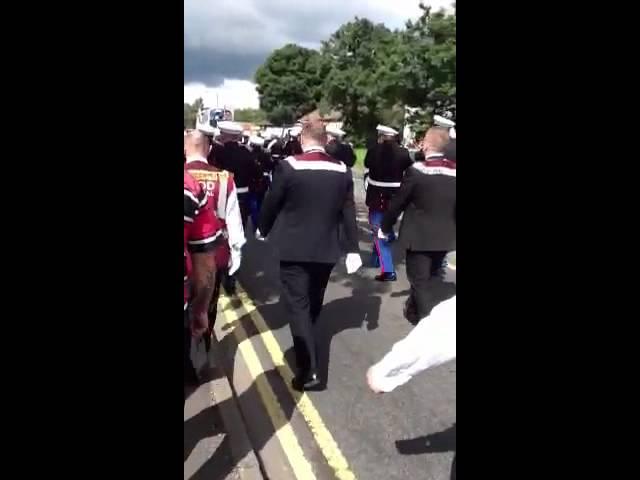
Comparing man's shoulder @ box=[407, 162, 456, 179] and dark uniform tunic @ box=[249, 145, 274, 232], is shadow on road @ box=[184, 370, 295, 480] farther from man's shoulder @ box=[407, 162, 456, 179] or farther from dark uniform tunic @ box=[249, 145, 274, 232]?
dark uniform tunic @ box=[249, 145, 274, 232]

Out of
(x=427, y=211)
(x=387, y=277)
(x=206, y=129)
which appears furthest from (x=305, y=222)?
(x=387, y=277)

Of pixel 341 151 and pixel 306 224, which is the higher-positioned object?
pixel 341 151

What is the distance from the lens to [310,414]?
4340mm

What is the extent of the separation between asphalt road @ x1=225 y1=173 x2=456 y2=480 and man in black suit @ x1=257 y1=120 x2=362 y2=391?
1.37ft

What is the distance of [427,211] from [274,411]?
180cm

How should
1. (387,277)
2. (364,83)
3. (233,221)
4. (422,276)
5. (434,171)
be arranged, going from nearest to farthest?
(233,221) < (434,171) < (422,276) < (387,277) < (364,83)

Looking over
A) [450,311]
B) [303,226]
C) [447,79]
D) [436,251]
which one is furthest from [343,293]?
[447,79]

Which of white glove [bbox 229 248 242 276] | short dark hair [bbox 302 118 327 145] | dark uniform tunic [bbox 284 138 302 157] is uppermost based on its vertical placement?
dark uniform tunic [bbox 284 138 302 157]

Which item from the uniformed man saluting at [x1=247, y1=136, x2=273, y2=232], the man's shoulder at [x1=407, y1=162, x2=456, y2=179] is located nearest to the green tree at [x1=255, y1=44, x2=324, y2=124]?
the uniformed man saluting at [x1=247, y1=136, x2=273, y2=232]


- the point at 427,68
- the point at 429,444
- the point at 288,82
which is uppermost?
the point at 288,82

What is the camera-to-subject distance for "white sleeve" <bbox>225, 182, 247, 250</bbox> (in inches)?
175

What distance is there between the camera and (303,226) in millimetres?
4363

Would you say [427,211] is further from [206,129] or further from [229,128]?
[229,128]
